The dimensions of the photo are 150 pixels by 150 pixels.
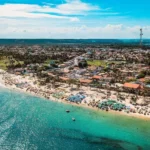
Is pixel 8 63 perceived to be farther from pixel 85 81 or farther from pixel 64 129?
pixel 64 129

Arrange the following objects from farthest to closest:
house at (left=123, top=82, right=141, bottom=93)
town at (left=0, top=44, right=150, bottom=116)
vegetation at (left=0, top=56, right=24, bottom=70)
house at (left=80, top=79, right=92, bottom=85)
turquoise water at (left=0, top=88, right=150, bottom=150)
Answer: vegetation at (left=0, top=56, right=24, bottom=70), house at (left=80, top=79, right=92, bottom=85), house at (left=123, top=82, right=141, bottom=93), town at (left=0, top=44, right=150, bottom=116), turquoise water at (left=0, top=88, right=150, bottom=150)

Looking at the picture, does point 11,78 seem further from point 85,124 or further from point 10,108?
point 85,124

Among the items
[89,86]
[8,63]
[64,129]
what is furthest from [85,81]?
Answer: [8,63]

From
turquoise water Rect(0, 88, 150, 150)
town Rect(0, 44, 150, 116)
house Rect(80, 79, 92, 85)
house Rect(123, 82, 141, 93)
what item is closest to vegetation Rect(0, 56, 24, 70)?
town Rect(0, 44, 150, 116)

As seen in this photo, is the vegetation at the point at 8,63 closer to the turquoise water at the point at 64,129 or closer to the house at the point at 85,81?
the house at the point at 85,81

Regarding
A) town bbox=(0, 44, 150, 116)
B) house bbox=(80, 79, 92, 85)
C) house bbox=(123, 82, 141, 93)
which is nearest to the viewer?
town bbox=(0, 44, 150, 116)

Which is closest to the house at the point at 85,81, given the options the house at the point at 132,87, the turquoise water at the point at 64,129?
the house at the point at 132,87

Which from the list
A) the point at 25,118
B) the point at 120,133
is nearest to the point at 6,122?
the point at 25,118

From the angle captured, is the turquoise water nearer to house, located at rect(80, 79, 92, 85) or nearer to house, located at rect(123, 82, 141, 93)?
house, located at rect(123, 82, 141, 93)
